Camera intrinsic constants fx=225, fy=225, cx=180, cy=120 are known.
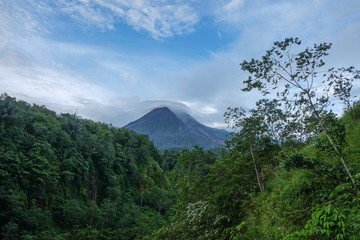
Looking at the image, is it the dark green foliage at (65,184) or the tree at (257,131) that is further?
A: the dark green foliage at (65,184)

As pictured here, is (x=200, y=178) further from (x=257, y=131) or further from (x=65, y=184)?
(x=65, y=184)

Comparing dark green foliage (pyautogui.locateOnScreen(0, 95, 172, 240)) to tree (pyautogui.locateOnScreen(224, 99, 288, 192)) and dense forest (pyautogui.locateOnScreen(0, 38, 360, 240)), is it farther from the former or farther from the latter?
tree (pyautogui.locateOnScreen(224, 99, 288, 192))

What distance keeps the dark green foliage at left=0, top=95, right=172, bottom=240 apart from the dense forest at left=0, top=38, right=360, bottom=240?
14cm

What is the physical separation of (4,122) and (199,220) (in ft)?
103

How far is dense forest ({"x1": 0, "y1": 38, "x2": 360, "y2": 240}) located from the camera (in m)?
4.14

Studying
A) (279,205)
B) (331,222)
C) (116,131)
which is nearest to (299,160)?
(279,205)

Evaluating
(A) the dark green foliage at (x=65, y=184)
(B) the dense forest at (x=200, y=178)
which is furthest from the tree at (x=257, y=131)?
(A) the dark green foliage at (x=65, y=184)

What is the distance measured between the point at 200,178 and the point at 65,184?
28.4 metres

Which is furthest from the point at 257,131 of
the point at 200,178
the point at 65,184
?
the point at 65,184

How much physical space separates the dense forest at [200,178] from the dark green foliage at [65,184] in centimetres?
14

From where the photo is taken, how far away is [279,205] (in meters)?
4.67

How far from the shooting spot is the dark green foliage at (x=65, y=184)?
77.6 ft

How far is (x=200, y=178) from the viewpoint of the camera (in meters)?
9.57

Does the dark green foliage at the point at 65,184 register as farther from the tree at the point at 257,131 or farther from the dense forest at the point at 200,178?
the tree at the point at 257,131
